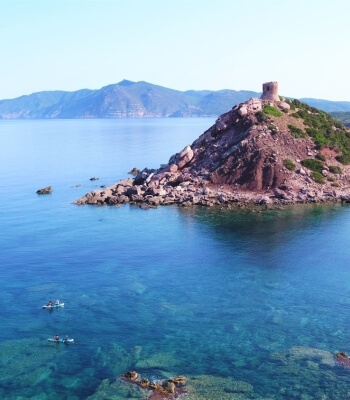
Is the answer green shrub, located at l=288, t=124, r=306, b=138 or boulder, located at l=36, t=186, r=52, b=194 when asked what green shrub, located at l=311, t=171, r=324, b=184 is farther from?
boulder, located at l=36, t=186, r=52, b=194

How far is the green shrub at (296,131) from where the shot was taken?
10115 centimetres

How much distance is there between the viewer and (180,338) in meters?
42.3

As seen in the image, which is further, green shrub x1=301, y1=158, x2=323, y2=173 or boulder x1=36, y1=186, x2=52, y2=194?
boulder x1=36, y1=186, x2=52, y2=194

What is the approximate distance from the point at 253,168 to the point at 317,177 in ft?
43.0

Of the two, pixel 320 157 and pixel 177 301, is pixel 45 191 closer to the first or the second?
pixel 320 157

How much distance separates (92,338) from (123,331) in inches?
117

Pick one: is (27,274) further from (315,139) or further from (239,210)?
A: (315,139)

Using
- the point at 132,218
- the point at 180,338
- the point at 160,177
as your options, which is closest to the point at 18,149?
the point at 160,177

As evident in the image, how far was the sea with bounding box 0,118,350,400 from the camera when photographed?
36438 millimetres

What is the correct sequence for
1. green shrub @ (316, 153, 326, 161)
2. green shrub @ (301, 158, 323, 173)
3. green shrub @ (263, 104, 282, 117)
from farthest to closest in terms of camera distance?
green shrub @ (263, 104, 282, 117) → green shrub @ (316, 153, 326, 161) → green shrub @ (301, 158, 323, 173)

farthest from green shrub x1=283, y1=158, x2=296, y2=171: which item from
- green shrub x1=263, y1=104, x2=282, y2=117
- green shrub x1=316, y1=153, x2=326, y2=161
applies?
green shrub x1=263, y1=104, x2=282, y2=117

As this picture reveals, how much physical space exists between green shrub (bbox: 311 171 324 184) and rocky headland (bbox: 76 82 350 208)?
20cm

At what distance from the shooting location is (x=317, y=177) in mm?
94125

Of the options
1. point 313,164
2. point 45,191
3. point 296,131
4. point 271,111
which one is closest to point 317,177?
point 313,164
